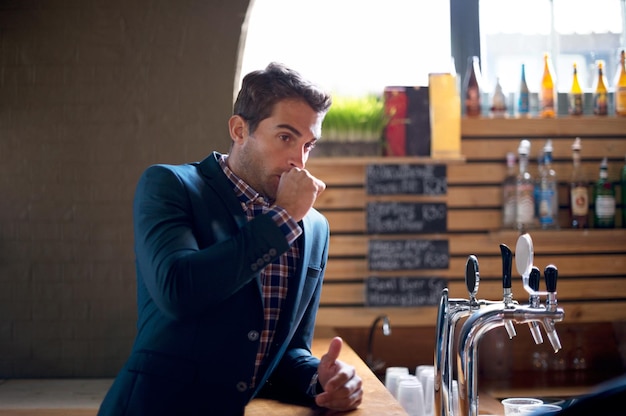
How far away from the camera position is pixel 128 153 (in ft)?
11.3

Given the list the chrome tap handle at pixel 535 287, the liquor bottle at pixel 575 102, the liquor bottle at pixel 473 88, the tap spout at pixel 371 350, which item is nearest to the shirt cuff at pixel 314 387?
the chrome tap handle at pixel 535 287

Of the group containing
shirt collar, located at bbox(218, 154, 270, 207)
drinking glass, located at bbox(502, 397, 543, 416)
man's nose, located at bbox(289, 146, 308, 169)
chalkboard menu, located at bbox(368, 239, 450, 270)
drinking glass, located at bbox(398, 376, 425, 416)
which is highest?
man's nose, located at bbox(289, 146, 308, 169)

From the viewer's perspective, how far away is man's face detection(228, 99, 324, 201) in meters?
1.96

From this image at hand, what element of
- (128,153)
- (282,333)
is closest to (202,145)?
(128,153)

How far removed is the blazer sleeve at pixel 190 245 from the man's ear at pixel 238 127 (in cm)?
24

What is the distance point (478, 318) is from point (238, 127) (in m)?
0.90

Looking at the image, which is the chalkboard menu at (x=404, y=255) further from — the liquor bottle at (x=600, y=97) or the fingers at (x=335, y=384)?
the fingers at (x=335, y=384)

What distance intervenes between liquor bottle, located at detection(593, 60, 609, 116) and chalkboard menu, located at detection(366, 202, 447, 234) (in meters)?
0.98

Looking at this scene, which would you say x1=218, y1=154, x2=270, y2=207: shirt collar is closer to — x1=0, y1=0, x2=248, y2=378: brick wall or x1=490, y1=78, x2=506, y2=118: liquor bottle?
x1=0, y1=0, x2=248, y2=378: brick wall

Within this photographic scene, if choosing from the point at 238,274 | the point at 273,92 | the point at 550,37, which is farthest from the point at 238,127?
the point at 550,37

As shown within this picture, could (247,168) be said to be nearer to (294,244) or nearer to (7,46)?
(294,244)

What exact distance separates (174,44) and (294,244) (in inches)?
71.4

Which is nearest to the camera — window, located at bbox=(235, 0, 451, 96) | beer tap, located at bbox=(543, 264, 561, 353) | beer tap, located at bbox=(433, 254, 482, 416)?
beer tap, located at bbox=(543, 264, 561, 353)

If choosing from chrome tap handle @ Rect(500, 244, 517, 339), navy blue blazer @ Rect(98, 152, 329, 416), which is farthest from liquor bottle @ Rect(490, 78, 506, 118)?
chrome tap handle @ Rect(500, 244, 517, 339)
